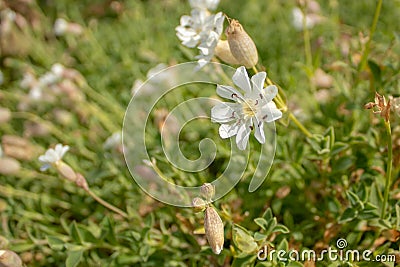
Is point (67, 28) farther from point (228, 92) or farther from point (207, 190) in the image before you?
point (207, 190)

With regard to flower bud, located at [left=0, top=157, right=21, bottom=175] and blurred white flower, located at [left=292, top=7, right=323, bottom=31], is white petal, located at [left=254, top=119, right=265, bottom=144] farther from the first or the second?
blurred white flower, located at [left=292, top=7, right=323, bottom=31]

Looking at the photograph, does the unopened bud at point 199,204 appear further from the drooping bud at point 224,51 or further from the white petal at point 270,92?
the drooping bud at point 224,51

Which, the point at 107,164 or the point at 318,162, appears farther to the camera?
the point at 107,164

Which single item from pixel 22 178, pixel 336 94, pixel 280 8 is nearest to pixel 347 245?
pixel 336 94

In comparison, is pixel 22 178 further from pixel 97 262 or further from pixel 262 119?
pixel 262 119

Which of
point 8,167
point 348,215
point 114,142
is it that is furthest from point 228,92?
point 8,167

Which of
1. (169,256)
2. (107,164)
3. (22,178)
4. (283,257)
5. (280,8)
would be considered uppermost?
(280,8)

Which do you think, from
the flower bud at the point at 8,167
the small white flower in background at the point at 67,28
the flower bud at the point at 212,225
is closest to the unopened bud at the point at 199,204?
the flower bud at the point at 212,225
